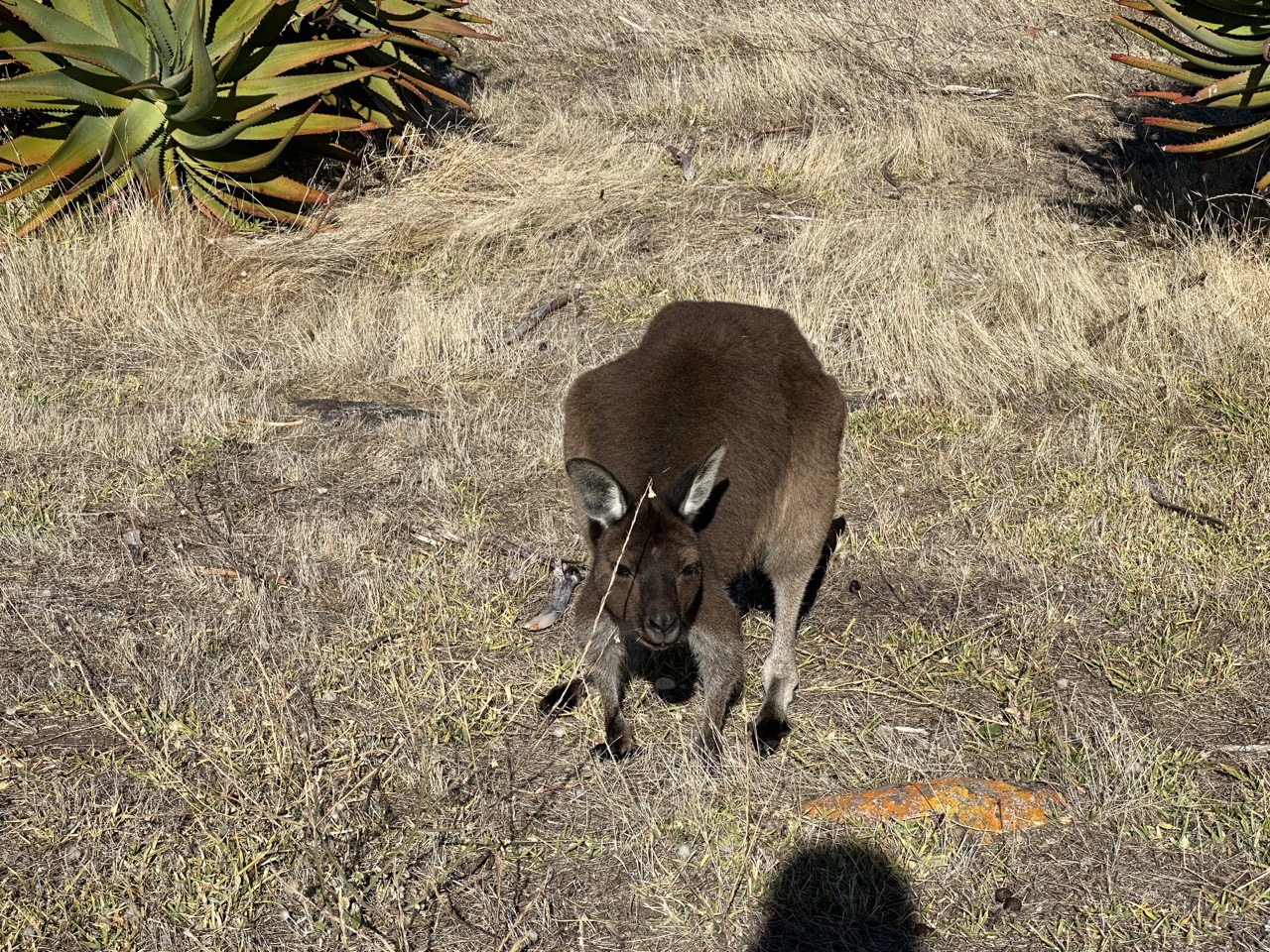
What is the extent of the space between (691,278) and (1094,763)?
4636 millimetres

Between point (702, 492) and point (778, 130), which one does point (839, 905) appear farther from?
point (778, 130)

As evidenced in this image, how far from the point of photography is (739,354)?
4.32 meters

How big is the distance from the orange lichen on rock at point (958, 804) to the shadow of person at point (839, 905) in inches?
6.7

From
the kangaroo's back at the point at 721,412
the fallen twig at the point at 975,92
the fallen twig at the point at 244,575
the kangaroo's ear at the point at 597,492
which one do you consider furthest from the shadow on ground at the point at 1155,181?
the fallen twig at the point at 244,575

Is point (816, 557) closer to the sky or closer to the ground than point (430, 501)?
closer to the sky

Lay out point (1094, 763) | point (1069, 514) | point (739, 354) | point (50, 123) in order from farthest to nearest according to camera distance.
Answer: point (50, 123) < point (1069, 514) < point (739, 354) < point (1094, 763)

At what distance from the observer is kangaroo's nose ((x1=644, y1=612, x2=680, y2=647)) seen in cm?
348

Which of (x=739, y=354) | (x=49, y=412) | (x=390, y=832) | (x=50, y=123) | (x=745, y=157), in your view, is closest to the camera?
(x=390, y=832)

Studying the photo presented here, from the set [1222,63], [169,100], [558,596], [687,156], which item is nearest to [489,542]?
[558,596]

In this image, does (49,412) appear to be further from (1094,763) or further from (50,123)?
(1094,763)

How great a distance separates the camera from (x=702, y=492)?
3.64m

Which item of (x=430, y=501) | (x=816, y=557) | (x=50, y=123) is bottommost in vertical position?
(x=430, y=501)

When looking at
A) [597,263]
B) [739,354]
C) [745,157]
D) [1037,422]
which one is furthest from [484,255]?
[739,354]

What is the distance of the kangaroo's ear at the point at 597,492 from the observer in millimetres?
3506
